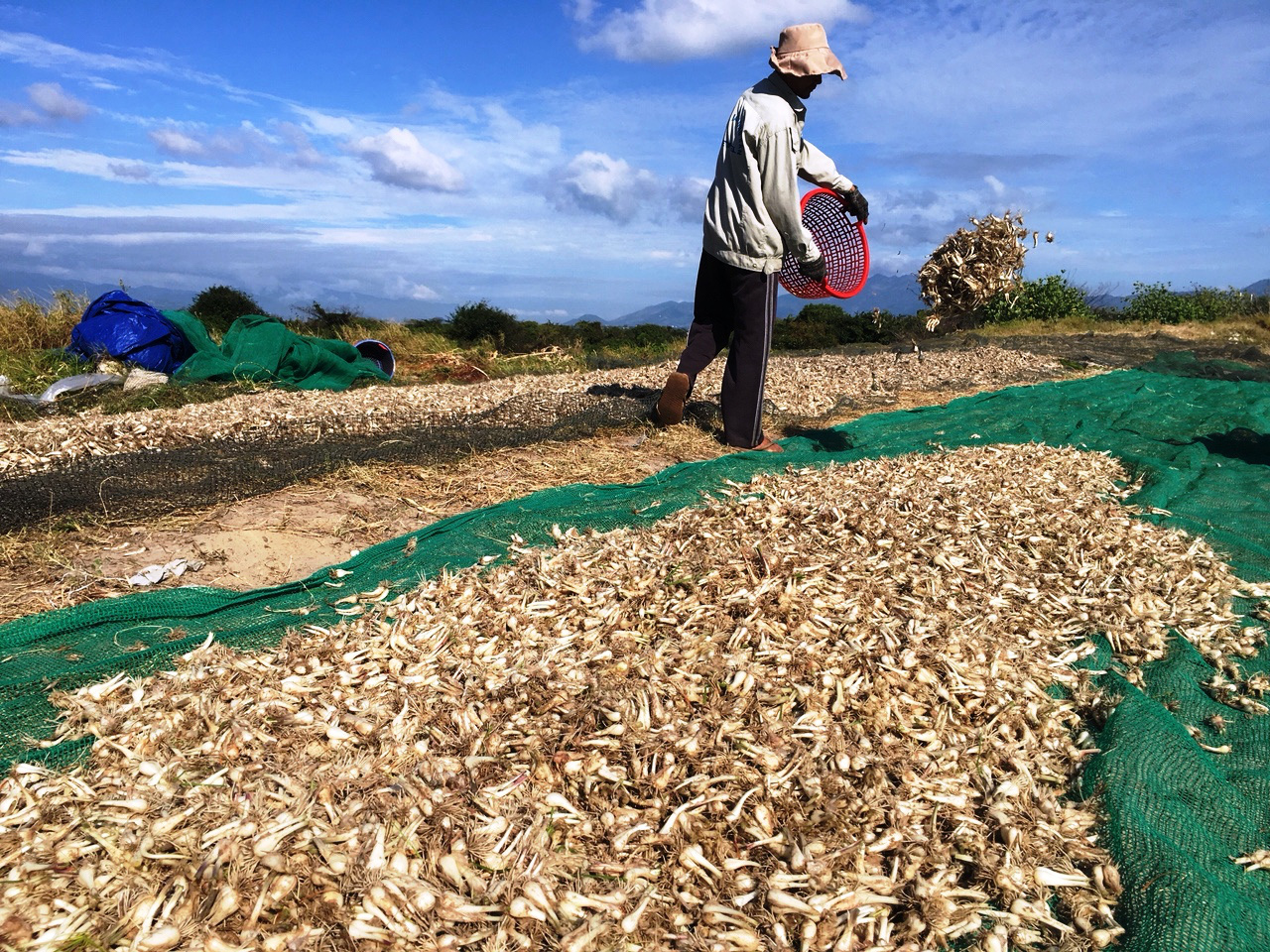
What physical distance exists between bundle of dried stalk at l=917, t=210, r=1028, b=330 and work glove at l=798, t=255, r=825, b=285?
601 cm

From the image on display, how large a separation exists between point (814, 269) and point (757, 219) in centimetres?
56

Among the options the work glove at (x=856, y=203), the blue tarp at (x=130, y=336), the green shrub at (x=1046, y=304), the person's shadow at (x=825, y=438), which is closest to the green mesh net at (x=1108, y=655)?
the person's shadow at (x=825, y=438)

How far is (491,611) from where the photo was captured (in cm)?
257

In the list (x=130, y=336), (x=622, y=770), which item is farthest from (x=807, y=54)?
(x=130, y=336)

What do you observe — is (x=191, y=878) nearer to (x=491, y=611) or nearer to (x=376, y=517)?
(x=491, y=611)

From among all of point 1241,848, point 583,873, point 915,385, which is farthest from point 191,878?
point 915,385

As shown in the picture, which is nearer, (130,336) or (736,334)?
(736,334)

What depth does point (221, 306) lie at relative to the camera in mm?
12539

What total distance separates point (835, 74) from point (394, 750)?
4.15 metres

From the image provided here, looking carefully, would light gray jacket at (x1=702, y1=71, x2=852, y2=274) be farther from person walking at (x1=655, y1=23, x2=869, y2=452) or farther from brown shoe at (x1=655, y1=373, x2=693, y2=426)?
brown shoe at (x1=655, y1=373, x2=693, y2=426)

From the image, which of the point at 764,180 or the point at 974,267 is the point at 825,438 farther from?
the point at 974,267

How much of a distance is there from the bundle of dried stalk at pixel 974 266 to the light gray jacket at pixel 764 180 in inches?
240

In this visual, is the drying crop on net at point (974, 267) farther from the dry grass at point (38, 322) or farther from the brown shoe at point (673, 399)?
the dry grass at point (38, 322)

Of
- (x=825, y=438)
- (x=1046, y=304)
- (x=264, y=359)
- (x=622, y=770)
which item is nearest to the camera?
(x=622, y=770)
